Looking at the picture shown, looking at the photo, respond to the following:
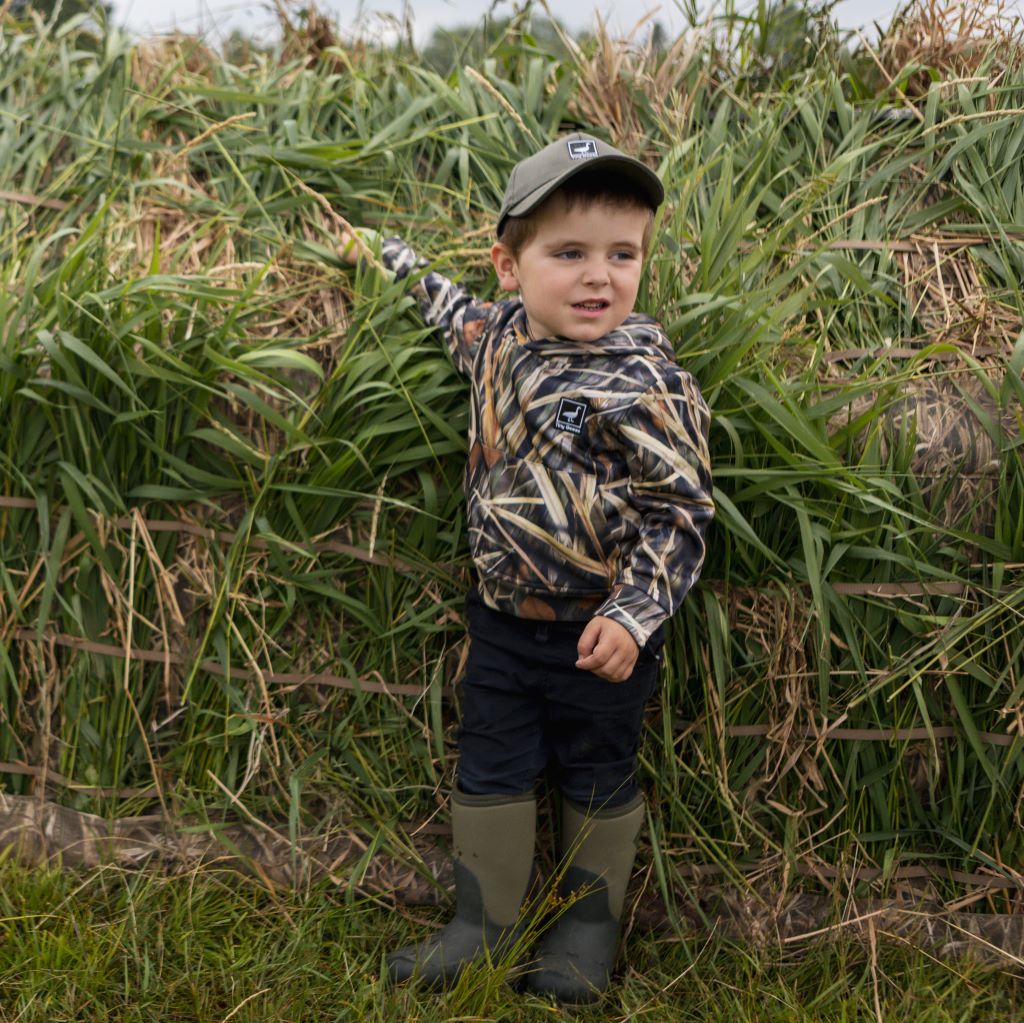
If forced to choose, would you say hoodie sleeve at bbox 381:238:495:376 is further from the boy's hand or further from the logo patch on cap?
the boy's hand

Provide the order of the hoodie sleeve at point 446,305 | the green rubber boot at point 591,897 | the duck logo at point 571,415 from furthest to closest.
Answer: the hoodie sleeve at point 446,305
the green rubber boot at point 591,897
the duck logo at point 571,415

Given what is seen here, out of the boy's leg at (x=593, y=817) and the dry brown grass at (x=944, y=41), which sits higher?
the dry brown grass at (x=944, y=41)

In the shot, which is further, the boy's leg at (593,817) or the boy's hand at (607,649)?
the boy's leg at (593,817)

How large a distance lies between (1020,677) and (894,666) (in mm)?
217

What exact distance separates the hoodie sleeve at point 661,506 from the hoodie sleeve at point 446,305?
1.32 feet

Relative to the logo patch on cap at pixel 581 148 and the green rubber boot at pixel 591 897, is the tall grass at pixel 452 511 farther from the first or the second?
the logo patch on cap at pixel 581 148

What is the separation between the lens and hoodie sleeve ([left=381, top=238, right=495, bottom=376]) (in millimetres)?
1976

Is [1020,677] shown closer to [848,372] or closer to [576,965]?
[848,372]

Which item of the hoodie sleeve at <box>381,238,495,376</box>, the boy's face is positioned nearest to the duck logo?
the boy's face

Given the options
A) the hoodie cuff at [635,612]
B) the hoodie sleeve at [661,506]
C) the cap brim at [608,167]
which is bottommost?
the hoodie cuff at [635,612]

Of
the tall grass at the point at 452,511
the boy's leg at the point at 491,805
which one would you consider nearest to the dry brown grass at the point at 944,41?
the tall grass at the point at 452,511

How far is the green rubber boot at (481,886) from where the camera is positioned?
183 cm

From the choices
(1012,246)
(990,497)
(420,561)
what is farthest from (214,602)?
(1012,246)

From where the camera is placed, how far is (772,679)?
6.32 ft
